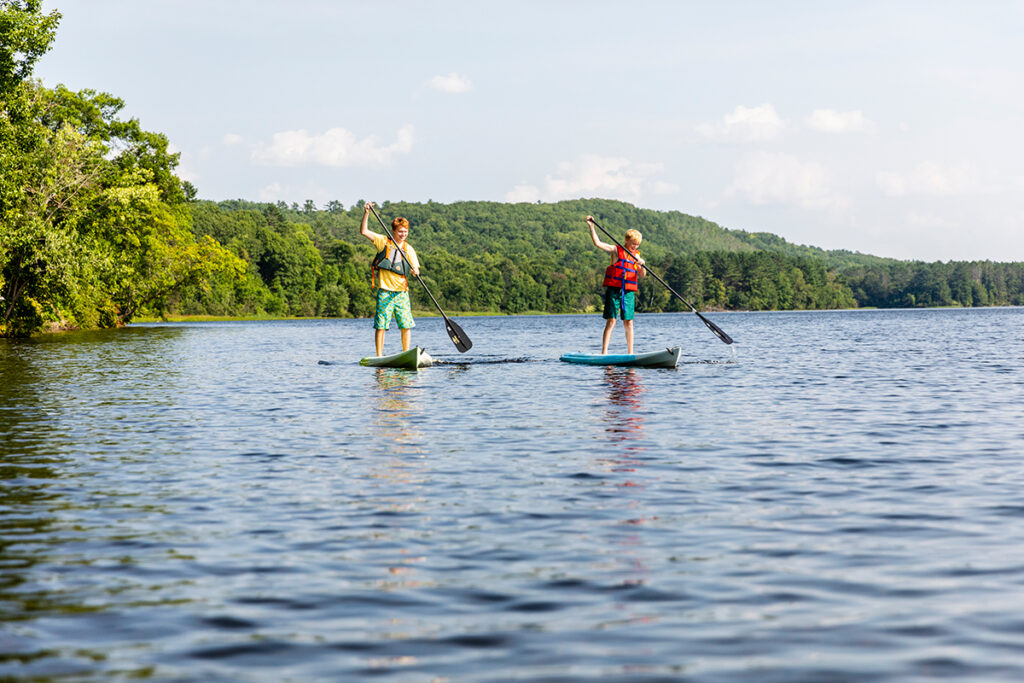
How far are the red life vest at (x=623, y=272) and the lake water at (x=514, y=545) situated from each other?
7.08m

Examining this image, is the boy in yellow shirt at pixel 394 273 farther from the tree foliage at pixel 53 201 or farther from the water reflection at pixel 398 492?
the tree foliage at pixel 53 201

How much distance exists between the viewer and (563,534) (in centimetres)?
626

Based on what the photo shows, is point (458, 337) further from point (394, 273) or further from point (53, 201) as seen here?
point (53, 201)

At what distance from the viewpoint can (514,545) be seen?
19.6 feet

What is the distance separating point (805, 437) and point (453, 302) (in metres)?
165

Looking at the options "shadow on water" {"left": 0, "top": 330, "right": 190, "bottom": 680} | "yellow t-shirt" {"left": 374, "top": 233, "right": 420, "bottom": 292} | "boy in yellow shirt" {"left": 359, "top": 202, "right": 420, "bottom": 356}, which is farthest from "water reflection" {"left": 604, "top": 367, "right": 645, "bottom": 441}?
"shadow on water" {"left": 0, "top": 330, "right": 190, "bottom": 680}

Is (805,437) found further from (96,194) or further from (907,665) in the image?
(96,194)

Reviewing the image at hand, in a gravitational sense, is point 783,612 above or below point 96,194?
below

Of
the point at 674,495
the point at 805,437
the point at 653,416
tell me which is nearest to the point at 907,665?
the point at 674,495

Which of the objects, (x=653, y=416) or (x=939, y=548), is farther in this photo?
(x=653, y=416)

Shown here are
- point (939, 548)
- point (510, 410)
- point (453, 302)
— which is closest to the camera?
point (939, 548)

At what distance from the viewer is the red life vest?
20.0 m

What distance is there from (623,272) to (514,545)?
14.6m

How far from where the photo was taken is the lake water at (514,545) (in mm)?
4188
